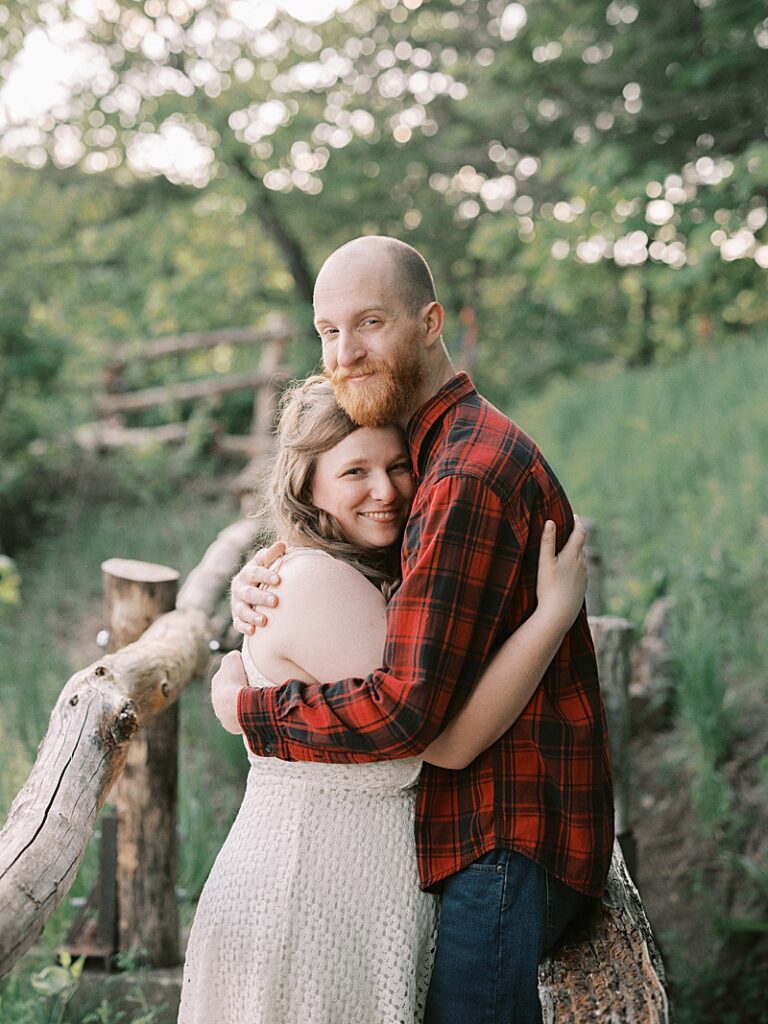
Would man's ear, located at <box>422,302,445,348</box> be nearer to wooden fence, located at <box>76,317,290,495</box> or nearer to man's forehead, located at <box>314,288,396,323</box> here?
man's forehead, located at <box>314,288,396,323</box>

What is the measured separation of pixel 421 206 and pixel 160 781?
11328 millimetres

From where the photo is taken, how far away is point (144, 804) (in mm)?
3416

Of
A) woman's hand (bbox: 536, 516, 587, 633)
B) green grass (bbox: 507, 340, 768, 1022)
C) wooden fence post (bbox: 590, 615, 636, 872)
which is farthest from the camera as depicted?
green grass (bbox: 507, 340, 768, 1022)

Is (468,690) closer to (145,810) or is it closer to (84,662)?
(145,810)

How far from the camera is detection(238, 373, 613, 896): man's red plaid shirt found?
1.84m

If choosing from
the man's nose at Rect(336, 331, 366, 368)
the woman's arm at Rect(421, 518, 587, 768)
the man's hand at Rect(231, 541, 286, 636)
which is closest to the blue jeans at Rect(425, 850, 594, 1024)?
the woman's arm at Rect(421, 518, 587, 768)

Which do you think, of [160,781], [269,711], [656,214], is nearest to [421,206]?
[656,214]

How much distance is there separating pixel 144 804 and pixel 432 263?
41.6 feet

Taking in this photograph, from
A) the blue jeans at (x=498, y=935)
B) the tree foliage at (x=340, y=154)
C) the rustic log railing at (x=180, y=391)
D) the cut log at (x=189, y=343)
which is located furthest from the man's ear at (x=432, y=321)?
the cut log at (x=189, y=343)

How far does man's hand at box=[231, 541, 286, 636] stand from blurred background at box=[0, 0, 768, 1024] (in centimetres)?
151

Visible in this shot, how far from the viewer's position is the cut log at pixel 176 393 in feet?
38.2

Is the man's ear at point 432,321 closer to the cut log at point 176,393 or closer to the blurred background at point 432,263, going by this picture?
the blurred background at point 432,263

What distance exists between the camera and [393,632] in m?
1.87

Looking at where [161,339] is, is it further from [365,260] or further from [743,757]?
[365,260]
